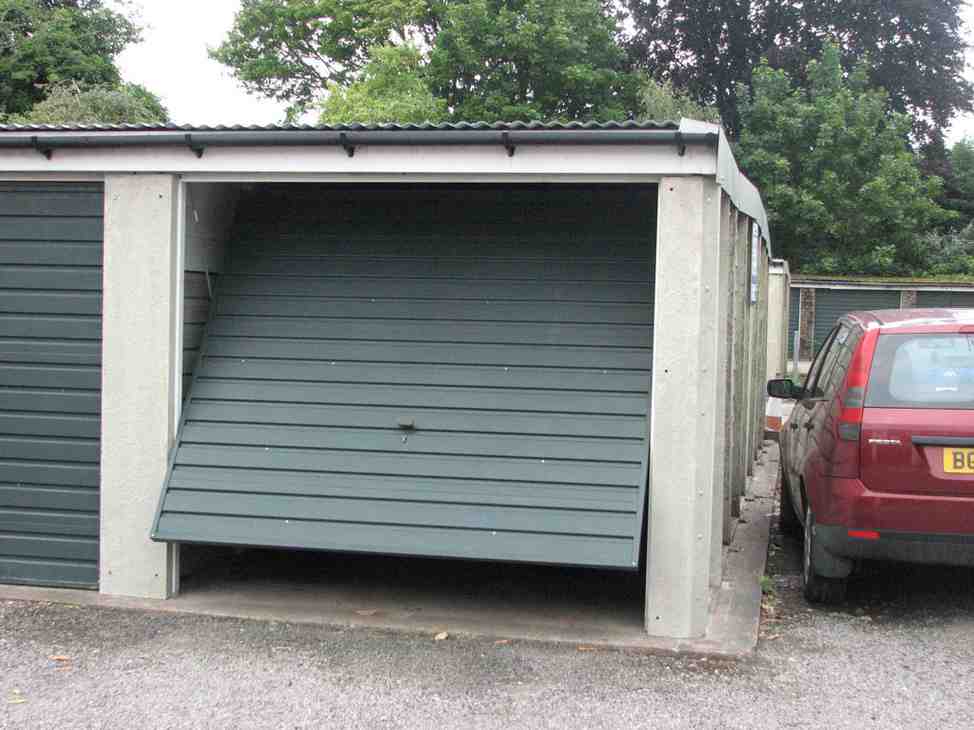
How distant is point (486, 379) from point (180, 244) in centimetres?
200

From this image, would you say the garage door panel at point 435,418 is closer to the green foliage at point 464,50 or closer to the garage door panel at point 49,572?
the garage door panel at point 49,572

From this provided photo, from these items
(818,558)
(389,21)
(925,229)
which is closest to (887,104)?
(925,229)

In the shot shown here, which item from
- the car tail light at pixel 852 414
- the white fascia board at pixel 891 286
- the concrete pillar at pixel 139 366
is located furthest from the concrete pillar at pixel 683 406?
the white fascia board at pixel 891 286

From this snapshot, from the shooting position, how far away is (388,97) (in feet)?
96.4

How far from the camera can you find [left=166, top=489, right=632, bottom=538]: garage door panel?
610 centimetres

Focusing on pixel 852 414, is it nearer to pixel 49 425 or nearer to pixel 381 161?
pixel 381 161

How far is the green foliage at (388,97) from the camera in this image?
27641 millimetres

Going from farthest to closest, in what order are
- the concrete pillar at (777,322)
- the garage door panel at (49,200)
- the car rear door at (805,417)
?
the concrete pillar at (777,322)
the car rear door at (805,417)
the garage door panel at (49,200)

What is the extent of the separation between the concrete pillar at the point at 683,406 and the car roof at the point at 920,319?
1034 millimetres

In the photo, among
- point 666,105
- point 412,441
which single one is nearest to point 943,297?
point 666,105

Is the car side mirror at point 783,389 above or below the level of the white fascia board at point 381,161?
below

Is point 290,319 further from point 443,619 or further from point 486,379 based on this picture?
point 443,619

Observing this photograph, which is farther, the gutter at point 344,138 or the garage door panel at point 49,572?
the garage door panel at point 49,572

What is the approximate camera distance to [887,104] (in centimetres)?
3875
